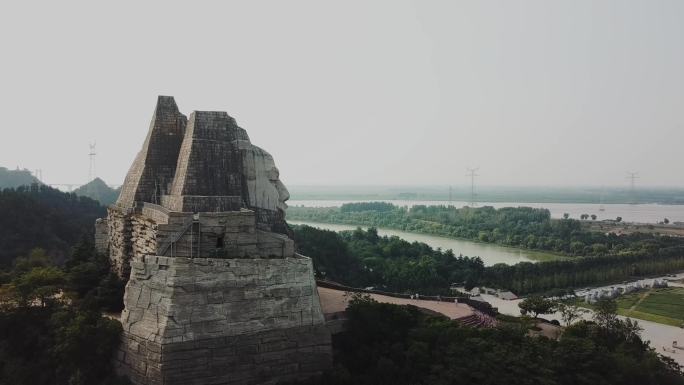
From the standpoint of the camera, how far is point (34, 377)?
43.5 feet

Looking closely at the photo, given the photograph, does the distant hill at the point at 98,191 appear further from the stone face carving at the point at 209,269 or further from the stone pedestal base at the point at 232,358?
the stone pedestal base at the point at 232,358

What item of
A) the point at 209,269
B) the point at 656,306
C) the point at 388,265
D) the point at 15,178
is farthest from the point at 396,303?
the point at 15,178

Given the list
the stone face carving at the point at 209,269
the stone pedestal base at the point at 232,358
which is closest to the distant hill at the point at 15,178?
the stone face carving at the point at 209,269

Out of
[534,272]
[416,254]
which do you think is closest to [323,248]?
[416,254]

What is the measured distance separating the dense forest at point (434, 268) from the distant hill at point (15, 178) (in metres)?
56.6

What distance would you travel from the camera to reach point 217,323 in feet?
40.8

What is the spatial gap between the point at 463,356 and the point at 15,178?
3345 inches

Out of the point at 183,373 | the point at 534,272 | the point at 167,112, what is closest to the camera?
the point at 183,373

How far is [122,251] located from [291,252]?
17.6 feet

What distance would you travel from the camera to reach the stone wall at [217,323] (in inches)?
472

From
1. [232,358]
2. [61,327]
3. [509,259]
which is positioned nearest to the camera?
[232,358]

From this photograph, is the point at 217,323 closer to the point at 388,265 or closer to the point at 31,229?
the point at 31,229

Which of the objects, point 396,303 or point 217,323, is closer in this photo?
point 217,323

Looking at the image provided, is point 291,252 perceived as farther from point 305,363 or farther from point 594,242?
point 594,242
